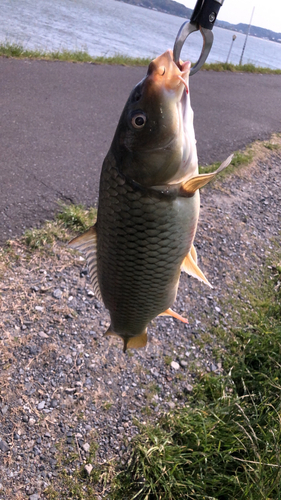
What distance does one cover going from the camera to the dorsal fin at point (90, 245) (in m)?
1.44

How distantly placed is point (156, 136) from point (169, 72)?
19 centimetres

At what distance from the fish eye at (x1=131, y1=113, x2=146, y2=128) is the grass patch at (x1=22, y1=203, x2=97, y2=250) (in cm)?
268

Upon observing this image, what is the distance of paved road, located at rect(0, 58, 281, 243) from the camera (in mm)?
4508

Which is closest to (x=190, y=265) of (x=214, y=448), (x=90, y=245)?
(x=90, y=245)

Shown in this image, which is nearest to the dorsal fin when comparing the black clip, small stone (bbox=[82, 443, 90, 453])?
the black clip

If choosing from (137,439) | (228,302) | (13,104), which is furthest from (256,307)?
(13,104)

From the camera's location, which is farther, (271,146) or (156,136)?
(271,146)

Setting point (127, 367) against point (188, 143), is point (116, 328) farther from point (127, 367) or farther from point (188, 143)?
point (127, 367)

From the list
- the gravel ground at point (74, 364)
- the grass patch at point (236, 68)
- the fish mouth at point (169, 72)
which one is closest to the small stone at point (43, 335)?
the gravel ground at point (74, 364)

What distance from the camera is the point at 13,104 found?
627cm

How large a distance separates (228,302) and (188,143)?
9.64 ft

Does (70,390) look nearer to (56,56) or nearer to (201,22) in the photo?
(201,22)

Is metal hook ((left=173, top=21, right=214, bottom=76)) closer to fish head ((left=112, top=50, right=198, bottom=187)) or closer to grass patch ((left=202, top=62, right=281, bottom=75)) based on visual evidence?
fish head ((left=112, top=50, right=198, bottom=187))

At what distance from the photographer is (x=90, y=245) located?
1510 mm
